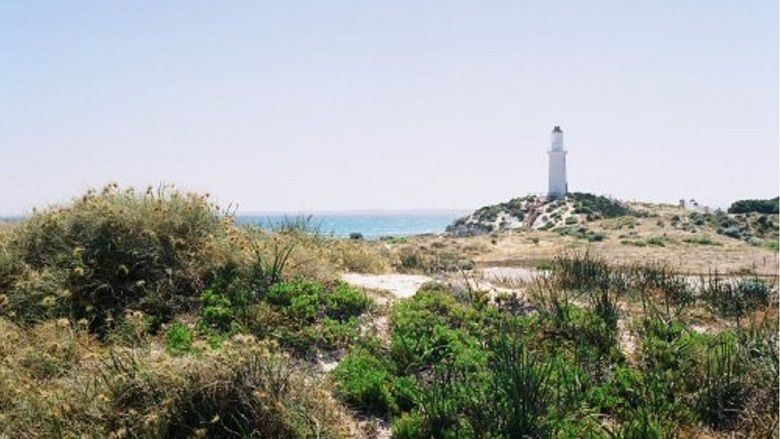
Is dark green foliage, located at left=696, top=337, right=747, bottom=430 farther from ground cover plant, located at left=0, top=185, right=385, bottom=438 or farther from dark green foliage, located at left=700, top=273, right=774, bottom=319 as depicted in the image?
ground cover plant, located at left=0, top=185, right=385, bottom=438

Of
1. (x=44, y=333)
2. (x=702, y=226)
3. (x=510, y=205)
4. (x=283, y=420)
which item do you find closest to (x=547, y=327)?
(x=283, y=420)

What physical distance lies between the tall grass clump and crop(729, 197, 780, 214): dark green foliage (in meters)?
53.4

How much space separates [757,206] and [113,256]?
2235 inches

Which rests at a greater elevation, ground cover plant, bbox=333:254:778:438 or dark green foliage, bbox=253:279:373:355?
dark green foliage, bbox=253:279:373:355

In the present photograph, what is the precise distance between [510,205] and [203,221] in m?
58.0

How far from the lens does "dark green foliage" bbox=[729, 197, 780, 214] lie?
178 feet

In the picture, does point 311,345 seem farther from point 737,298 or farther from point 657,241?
point 657,241

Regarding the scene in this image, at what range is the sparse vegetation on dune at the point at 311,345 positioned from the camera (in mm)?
6324

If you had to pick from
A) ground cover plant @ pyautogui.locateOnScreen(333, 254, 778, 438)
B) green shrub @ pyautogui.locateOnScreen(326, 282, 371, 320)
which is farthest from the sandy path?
ground cover plant @ pyautogui.locateOnScreen(333, 254, 778, 438)

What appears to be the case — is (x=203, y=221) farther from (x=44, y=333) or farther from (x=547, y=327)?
(x=547, y=327)

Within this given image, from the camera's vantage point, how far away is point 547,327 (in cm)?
911

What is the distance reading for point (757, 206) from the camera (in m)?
56.0

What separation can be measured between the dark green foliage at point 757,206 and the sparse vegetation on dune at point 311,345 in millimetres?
47033

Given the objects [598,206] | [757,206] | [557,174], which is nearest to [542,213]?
[598,206]
